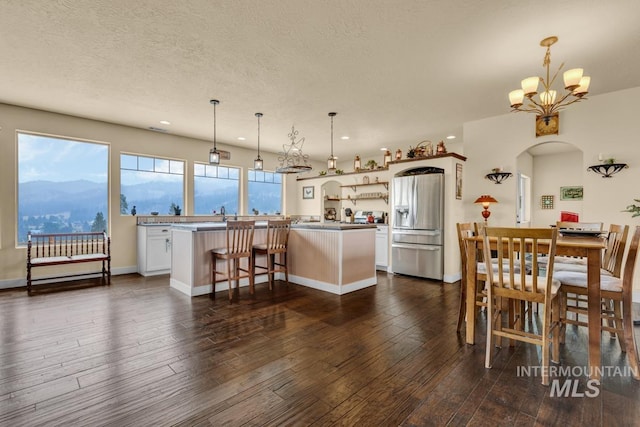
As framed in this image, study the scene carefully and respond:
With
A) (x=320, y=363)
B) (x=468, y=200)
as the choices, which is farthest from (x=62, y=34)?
(x=468, y=200)

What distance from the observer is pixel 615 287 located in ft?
6.89

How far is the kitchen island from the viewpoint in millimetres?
4082

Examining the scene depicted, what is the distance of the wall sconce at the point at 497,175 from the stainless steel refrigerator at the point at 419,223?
2.47ft

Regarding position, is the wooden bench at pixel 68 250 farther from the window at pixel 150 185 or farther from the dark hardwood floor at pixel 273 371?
the dark hardwood floor at pixel 273 371

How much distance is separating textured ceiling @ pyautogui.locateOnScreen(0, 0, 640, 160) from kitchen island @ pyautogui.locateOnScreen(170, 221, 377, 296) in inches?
72.7

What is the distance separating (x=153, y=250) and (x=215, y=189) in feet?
6.73

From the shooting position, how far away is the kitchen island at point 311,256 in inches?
161

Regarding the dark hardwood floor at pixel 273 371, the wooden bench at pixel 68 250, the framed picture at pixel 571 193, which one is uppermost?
the framed picture at pixel 571 193

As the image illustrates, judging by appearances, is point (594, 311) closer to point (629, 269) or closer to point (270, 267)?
point (629, 269)

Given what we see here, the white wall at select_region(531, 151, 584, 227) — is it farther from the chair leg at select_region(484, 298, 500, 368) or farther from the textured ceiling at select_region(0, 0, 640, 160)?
the chair leg at select_region(484, 298, 500, 368)

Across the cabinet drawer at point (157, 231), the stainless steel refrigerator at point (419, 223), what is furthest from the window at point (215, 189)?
the stainless steel refrigerator at point (419, 223)

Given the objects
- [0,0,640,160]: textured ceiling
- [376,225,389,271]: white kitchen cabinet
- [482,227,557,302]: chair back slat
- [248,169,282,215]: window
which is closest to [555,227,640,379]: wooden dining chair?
[482,227,557,302]: chair back slat

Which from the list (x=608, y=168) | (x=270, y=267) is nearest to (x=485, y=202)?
(x=608, y=168)

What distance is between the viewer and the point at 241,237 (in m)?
4.19
